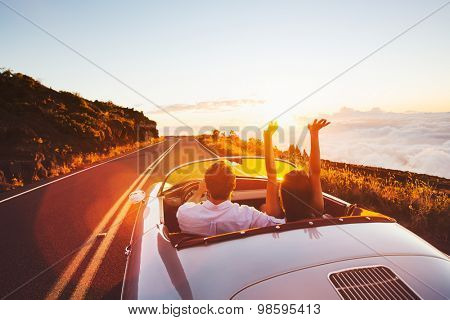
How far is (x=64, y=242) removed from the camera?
16.4 ft

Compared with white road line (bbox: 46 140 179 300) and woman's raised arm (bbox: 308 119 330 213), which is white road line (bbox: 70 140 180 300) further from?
woman's raised arm (bbox: 308 119 330 213)

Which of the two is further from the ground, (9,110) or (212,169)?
(9,110)

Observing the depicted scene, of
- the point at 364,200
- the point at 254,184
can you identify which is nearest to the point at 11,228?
the point at 254,184

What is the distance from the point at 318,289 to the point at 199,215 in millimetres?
1221

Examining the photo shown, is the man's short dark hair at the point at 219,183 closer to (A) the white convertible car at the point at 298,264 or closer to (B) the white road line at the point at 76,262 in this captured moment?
(A) the white convertible car at the point at 298,264

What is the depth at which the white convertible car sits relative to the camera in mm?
1618

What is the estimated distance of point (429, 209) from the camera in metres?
5.71

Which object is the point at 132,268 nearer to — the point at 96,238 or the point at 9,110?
the point at 96,238

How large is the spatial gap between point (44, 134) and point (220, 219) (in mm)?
25618

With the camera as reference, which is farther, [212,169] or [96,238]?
[96,238]

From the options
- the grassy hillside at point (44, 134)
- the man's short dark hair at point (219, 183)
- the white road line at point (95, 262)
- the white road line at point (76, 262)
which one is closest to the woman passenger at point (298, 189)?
the man's short dark hair at point (219, 183)

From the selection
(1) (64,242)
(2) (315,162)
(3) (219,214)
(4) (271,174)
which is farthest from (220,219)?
(1) (64,242)

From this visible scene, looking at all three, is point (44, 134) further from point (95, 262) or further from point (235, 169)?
point (235, 169)
